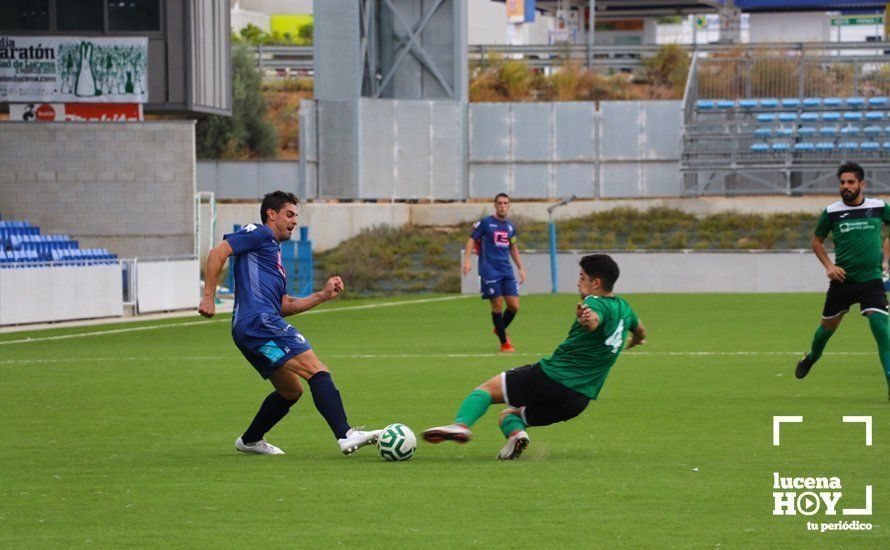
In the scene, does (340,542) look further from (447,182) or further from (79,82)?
(447,182)

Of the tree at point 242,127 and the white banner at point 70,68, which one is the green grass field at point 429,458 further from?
the tree at point 242,127

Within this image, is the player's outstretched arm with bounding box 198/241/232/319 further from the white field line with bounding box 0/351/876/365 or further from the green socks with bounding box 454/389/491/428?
the white field line with bounding box 0/351/876/365

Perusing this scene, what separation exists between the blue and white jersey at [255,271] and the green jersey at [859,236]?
6133 millimetres

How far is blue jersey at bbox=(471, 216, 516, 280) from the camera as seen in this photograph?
67.1 ft

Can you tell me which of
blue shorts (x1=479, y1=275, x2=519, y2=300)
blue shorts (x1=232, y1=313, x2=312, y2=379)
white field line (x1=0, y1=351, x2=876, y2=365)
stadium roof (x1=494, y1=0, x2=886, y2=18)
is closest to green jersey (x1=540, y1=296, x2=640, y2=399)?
blue shorts (x1=232, y1=313, x2=312, y2=379)

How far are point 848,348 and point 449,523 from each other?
13.4 metres

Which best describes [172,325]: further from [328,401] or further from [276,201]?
[328,401]

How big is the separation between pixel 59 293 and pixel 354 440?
18660 millimetres

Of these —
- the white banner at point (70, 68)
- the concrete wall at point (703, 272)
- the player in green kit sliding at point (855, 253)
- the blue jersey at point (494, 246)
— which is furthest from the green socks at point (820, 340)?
the white banner at point (70, 68)

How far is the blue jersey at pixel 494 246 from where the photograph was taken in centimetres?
2045

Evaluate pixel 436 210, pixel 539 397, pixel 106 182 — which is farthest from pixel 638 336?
pixel 436 210

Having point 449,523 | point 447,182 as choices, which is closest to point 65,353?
point 449,523

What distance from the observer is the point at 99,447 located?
429 inches

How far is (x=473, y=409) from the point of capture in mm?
9734
